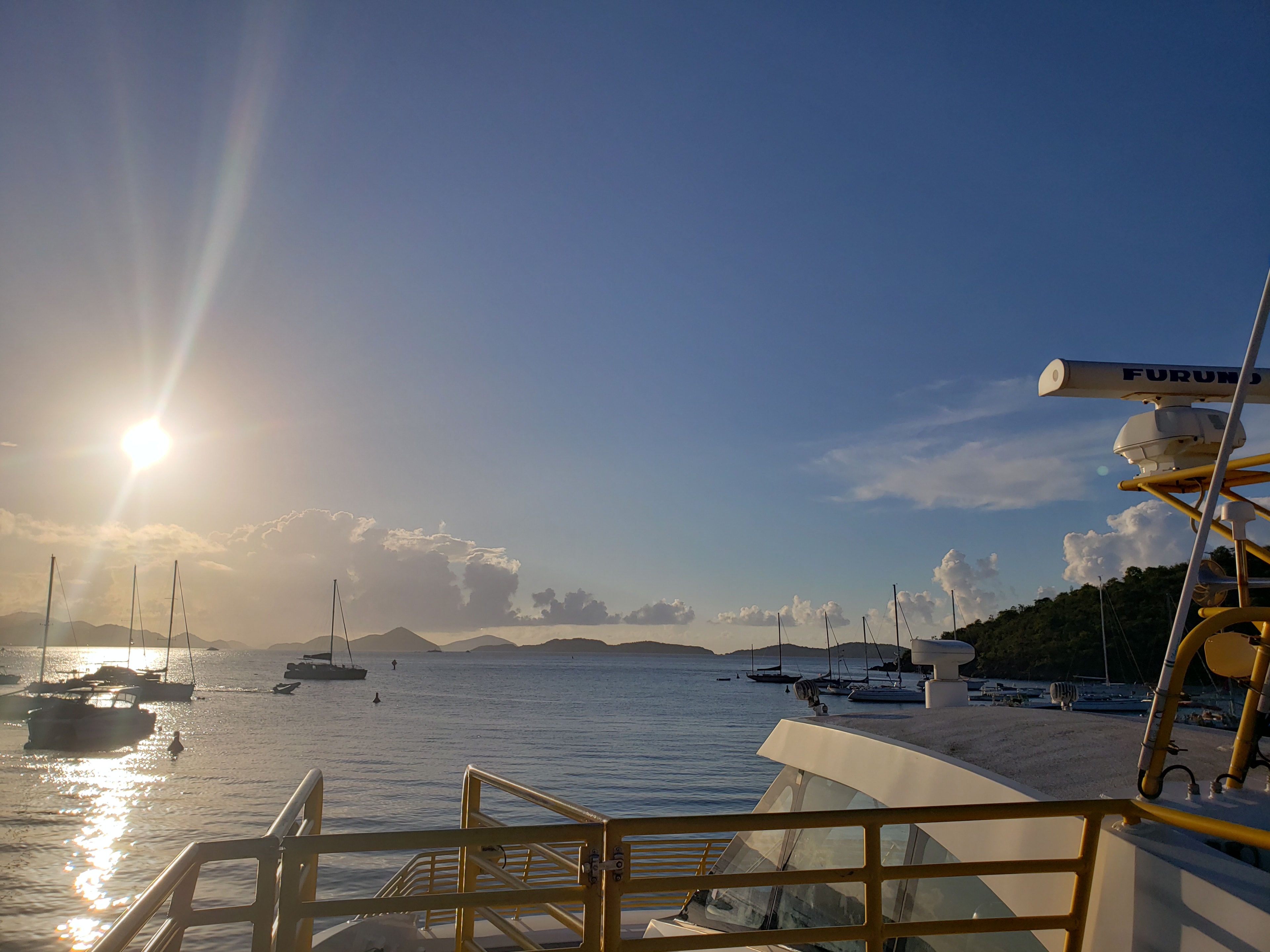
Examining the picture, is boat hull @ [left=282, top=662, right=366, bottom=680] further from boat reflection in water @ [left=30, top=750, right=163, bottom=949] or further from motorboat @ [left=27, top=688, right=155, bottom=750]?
boat reflection in water @ [left=30, top=750, right=163, bottom=949]

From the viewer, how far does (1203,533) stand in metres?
3.60

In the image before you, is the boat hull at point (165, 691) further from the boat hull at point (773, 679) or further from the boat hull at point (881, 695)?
the boat hull at point (773, 679)

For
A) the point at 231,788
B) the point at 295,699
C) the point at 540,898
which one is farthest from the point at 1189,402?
the point at 295,699

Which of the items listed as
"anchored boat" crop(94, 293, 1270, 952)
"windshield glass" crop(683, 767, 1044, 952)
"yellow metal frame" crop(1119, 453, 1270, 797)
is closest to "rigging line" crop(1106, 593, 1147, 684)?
"windshield glass" crop(683, 767, 1044, 952)

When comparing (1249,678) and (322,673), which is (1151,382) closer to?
(1249,678)

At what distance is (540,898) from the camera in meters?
3.05

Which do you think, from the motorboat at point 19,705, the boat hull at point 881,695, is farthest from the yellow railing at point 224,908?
the boat hull at point 881,695

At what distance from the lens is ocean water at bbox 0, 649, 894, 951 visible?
22078mm

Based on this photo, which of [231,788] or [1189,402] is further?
[231,788]

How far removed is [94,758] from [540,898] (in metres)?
57.6

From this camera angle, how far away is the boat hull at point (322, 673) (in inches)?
5241

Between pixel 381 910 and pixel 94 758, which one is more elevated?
pixel 381 910

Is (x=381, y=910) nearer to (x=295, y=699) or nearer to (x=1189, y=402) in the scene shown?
(x=1189, y=402)

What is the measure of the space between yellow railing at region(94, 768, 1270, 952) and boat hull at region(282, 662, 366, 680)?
14188 cm
